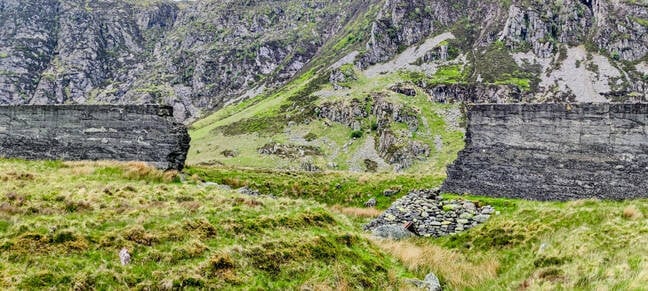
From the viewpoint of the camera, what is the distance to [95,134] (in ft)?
87.6

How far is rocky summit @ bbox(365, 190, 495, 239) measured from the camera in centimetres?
1973

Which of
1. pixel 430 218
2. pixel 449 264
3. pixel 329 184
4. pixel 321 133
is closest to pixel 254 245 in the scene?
pixel 449 264

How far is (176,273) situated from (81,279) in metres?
1.75

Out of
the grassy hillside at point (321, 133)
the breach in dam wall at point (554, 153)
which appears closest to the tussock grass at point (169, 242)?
the breach in dam wall at point (554, 153)

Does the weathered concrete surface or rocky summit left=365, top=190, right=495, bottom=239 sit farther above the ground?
the weathered concrete surface

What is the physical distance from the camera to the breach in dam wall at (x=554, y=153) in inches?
821

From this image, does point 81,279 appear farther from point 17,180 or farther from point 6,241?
point 17,180

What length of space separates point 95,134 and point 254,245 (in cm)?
1970

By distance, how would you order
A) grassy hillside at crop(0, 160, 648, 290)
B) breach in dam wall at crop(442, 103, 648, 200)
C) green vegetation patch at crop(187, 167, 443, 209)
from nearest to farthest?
grassy hillside at crop(0, 160, 648, 290) → breach in dam wall at crop(442, 103, 648, 200) → green vegetation patch at crop(187, 167, 443, 209)

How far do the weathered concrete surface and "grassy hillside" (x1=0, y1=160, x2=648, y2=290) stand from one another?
7.42m

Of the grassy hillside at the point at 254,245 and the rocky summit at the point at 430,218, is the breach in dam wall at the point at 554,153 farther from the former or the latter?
the grassy hillside at the point at 254,245

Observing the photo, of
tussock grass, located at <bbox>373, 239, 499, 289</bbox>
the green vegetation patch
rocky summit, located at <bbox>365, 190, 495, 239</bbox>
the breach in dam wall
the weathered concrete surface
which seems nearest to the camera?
tussock grass, located at <bbox>373, 239, 499, 289</bbox>

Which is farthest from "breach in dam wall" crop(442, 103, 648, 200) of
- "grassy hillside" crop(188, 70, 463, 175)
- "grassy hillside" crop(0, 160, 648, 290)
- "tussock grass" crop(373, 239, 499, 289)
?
"grassy hillside" crop(188, 70, 463, 175)

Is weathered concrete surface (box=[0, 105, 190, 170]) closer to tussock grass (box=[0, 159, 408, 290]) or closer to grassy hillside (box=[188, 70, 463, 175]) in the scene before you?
tussock grass (box=[0, 159, 408, 290])
